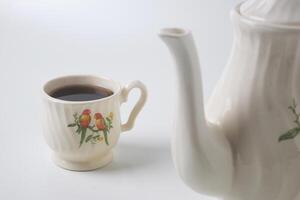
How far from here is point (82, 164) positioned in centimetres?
88

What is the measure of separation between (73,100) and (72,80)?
5cm

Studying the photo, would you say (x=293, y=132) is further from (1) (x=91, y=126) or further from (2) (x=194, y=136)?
(1) (x=91, y=126)

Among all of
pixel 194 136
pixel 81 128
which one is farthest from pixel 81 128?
pixel 194 136

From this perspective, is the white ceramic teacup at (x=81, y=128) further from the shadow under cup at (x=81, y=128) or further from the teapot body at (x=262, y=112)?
the teapot body at (x=262, y=112)

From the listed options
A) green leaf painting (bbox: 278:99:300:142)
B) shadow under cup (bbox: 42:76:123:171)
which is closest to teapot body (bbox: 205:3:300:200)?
green leaf painting (bbox: 278:99:300:142)

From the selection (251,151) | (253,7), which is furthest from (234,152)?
(253,7)

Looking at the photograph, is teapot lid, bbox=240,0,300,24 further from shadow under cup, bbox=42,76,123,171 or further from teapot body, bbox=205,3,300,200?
shadow under cup, bbox=42,76,123,171

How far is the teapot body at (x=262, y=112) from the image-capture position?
619 millimetres

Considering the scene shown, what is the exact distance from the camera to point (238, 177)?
2.16ft

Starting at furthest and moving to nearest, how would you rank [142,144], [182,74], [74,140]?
[142,144]
[74,140]
[182,74]

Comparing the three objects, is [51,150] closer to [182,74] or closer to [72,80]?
[72,80]

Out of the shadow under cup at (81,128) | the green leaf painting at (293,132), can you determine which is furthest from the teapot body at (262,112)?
the shadow under cup at (81,128)

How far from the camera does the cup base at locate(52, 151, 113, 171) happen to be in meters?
0.88

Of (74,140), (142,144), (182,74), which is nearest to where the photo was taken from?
(182,74)
